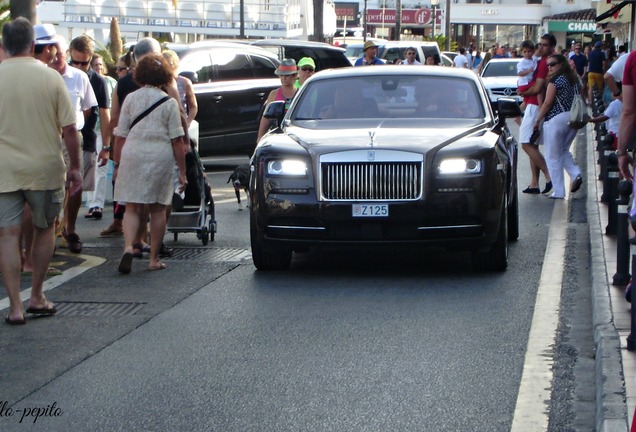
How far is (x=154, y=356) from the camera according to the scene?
723cm

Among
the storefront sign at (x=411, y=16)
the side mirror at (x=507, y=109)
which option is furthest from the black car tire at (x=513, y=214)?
the storefront sign at (x=411, y=16)

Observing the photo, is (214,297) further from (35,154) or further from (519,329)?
(519,329)

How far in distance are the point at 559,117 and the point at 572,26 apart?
64081mm

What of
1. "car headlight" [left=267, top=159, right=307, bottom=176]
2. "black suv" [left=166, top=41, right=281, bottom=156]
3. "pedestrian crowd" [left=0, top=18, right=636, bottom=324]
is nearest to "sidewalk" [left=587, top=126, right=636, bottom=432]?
"pedestrian crowd" [left=0, top=18, right=636, bottom=324]

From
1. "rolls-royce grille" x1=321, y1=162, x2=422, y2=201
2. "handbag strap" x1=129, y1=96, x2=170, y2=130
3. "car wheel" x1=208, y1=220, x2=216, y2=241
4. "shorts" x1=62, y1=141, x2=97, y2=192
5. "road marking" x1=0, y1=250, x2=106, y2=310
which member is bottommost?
"road marking" x1=0, y1=250, x2=106, y2=310

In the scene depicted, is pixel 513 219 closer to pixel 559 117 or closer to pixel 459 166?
pixel 459 166

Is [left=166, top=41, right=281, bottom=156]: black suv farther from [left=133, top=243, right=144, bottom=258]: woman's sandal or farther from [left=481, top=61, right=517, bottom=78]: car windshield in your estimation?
[left=481, top=61, right=517, bottom=78]: car windshield

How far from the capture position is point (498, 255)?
983 cm

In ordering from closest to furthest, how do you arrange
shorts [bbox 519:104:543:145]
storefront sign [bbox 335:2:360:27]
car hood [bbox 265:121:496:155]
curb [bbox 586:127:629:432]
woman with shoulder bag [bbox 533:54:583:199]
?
curb [bbox 586:127:629:432] → car hood [bbox 265:121:496:155] → woman with shoulder bag [bbox 533:54:583:199] → shorts [bbox 519:104:543:145] → storefront sign [bbox 335:2:360:27]

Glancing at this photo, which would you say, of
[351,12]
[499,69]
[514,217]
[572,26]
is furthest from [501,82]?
[351,12]

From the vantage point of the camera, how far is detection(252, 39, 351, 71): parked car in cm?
2483

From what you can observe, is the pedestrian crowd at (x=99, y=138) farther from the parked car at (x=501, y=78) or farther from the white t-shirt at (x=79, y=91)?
the parked car at (x=501, y=78)

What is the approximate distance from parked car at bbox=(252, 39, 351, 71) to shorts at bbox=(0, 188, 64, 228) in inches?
643

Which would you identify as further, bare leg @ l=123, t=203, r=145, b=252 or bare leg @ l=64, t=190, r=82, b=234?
bare leg @ l=64, t=190, r=82, b=234
